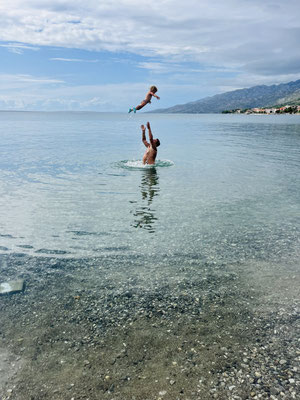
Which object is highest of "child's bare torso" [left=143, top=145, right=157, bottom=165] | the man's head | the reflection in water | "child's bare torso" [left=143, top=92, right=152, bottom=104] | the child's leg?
the man's head

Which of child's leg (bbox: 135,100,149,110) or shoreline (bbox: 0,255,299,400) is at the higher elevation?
child's leg (bbox: 135,100,149,110)

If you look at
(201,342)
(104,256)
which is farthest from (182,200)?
(201,342)

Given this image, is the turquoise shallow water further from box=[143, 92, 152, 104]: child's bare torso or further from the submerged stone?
box=[143, 92, 152, 104]: child's bare torso

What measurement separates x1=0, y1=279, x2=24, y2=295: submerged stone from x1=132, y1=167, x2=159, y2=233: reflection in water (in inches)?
241

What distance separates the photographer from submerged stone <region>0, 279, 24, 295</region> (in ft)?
31.1

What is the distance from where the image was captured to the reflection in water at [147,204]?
15492mm

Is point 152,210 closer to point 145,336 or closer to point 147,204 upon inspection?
point 147,204

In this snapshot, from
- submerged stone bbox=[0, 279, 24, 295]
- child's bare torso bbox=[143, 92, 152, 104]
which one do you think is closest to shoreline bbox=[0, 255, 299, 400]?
submerged stone bbox=[0, 279, 24, 295]

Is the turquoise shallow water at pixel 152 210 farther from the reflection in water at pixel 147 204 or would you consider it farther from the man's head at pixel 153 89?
the man's head at pixel 153 89

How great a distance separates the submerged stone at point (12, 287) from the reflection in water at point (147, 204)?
613cm

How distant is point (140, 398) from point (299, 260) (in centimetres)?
794

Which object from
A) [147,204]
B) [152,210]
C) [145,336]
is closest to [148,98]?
[147,204]

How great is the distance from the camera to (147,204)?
1914 centimetres

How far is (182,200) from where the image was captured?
20000mm
